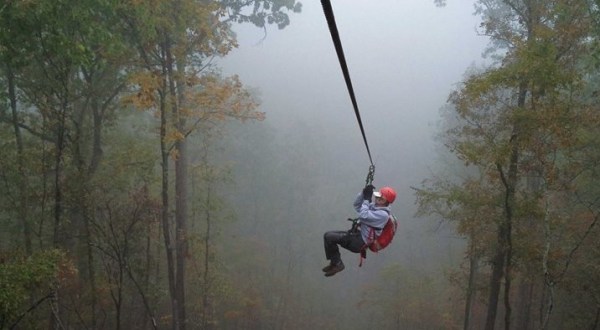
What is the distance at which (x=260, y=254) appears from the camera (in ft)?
Result: 104

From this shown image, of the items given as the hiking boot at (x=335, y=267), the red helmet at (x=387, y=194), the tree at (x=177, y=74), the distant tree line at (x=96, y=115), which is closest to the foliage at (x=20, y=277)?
the distant tree line at (x=96, y=115)

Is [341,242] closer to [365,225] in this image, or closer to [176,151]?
[365,225]

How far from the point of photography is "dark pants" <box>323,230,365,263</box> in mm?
5147

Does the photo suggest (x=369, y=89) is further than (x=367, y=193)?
Yes

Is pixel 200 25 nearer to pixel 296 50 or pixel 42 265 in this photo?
pixel 42 265

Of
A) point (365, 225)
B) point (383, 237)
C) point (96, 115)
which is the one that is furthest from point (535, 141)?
point (96, 115)

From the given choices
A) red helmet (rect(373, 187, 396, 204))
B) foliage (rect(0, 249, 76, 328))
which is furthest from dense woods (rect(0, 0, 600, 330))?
red helmet (rect(373, 187, 396, 204))

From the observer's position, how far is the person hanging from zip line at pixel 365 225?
4891mm

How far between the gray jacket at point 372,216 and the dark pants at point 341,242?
0.37 feet

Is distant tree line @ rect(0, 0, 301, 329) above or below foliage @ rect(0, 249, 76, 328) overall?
above

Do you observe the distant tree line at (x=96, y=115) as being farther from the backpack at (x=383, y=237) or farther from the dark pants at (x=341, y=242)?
the backpack at (x=383, y=237)

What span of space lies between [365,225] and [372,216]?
0.27 meters

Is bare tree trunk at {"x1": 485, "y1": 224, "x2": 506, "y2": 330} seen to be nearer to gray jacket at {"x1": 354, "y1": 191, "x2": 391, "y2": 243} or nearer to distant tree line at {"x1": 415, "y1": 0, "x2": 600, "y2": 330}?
distant tree line at {"x1": 415, "y1": 0, "x2": 600, "y2": 330}

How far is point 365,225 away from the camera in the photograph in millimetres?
5086
